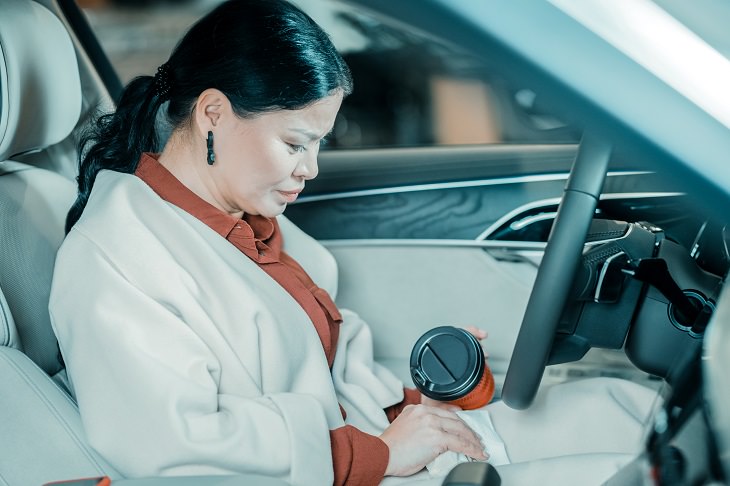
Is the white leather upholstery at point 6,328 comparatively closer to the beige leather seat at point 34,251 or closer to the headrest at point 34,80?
the beige leather seat at point 34,251

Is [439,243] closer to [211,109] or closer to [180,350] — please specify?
[211,109]

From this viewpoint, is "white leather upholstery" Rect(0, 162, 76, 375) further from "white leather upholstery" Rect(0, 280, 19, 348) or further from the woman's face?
the woman's face

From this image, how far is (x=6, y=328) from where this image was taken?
3.69 ft

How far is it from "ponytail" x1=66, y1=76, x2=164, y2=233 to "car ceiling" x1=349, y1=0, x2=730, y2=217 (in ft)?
2.57

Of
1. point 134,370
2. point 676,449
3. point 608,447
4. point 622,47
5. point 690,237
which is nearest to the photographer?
point 622,47

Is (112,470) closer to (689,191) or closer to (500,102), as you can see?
(689,191)

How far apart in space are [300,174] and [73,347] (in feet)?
1.34

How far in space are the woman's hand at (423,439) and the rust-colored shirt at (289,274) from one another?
0.03m

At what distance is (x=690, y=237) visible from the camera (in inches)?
44.2

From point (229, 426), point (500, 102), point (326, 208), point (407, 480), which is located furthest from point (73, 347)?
point (500, 102)

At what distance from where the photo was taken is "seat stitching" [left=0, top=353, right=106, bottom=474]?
101cm

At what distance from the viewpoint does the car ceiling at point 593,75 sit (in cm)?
59

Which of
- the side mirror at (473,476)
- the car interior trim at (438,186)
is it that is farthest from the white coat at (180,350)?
the car interior trim at (438,186)

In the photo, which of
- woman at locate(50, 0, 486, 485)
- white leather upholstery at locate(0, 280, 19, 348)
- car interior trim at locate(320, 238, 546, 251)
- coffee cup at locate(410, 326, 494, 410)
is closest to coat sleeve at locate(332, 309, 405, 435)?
woman at locate(50, 0, 486, 485)
